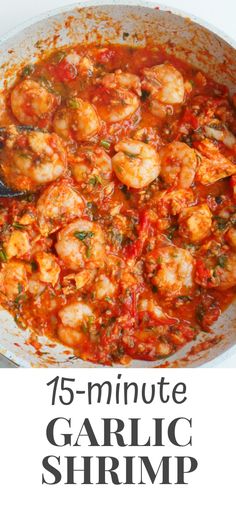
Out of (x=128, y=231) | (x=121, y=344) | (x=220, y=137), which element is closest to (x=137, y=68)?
Result: (x=220, y=137)

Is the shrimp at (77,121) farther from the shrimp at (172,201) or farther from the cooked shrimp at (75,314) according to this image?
the cooked shrimp at (75,314)

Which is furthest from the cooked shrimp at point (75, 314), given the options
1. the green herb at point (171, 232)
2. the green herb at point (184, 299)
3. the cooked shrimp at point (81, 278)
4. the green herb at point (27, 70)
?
the green herb at point (27, 70)

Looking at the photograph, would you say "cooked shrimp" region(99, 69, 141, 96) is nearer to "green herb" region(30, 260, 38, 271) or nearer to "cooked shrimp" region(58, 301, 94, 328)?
"green herb" region(30, 260, 38, 271)

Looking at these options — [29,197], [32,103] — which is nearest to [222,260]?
[29,197]

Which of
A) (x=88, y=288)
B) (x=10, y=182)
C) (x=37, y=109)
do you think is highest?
(x=37, y=109)

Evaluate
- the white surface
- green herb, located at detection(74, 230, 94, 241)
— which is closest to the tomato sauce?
green herb, located at detection(74, 230, 94, 241)

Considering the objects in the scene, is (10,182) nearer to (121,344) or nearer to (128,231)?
(128,231)

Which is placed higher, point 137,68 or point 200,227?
point 137,68
